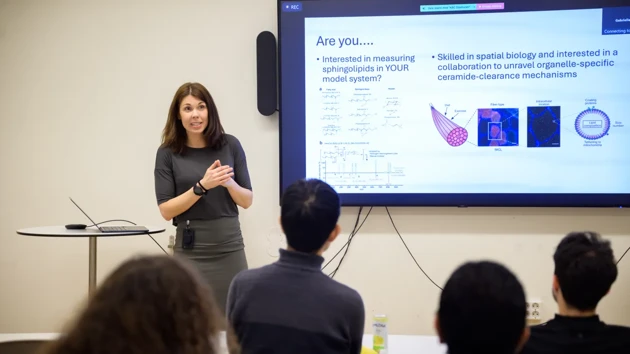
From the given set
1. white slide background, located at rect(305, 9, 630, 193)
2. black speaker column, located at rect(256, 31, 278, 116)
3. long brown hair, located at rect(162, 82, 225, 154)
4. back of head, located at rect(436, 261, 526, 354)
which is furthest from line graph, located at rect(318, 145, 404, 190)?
back of head, located at rect(436, 261, 526, 354)

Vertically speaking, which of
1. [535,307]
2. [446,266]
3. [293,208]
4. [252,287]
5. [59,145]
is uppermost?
[59,145]

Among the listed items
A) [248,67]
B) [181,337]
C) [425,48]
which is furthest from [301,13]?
[181,337]

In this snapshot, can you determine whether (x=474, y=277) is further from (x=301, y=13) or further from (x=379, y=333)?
(x=301, y=13)

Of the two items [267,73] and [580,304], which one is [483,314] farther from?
[267,73]

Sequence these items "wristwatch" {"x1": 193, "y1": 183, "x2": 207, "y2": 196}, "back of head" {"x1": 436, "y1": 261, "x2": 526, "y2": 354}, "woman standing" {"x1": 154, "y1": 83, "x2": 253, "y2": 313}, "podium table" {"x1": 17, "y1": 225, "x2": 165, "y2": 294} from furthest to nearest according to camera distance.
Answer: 1. "woman standing" {"x1": 154, "y1": 83, "x2": 253, "y2": 313}
2. "wristwatch" {"x1": 193, "y1": 183, "x2": 207, "y2": 196}
3. "podium table" {"x1": 17, "y1": 225, "x2": 165, "y2": 294}
4. "back of head" {"x1": 436, "y1": 261, "x2": 526, "y2": 354}

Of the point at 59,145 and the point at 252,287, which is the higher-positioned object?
the point at 59,145

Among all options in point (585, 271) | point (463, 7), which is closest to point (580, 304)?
point (585, 271)

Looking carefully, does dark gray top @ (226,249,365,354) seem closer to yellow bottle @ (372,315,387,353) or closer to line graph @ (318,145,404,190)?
yellow bottle @ (372,315,387,353)

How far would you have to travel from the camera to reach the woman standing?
2777mm

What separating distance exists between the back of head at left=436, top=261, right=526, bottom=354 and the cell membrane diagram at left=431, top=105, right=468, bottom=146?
2314 millimetres

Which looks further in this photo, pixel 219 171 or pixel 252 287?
pixel 219 171

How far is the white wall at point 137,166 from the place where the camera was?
11.4 ft

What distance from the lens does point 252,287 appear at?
1.49 m

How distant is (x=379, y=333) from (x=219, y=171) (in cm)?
105
